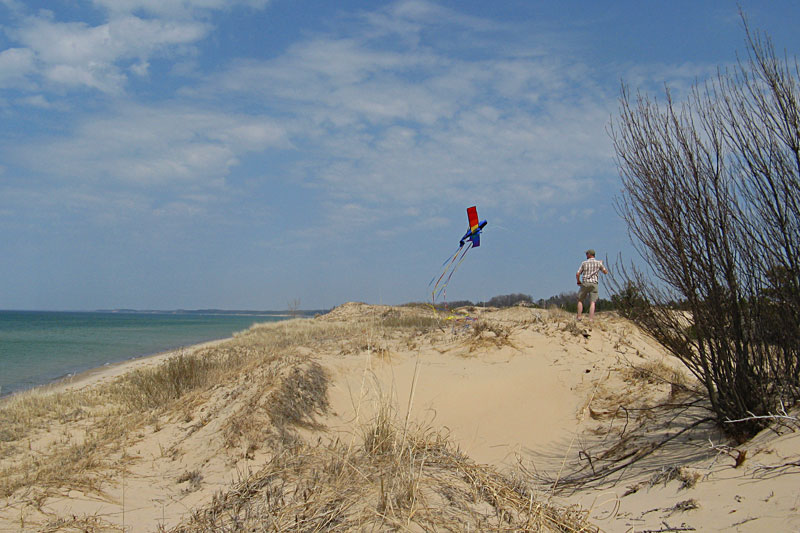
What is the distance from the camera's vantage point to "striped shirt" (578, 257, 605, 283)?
38.2 ft

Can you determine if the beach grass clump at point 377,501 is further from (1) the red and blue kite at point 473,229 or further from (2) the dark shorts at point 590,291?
(2) the dark shorts at point 590,291

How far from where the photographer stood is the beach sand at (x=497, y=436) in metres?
3.64

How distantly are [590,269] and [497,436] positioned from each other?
18.2 ft

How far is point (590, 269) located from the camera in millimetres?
11672

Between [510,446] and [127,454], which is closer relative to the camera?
[127,454]

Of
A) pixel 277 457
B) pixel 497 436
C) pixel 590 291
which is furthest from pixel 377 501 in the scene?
pixel 590 291

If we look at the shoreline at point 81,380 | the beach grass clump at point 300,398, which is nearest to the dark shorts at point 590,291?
the beach grass clump at point 300,398

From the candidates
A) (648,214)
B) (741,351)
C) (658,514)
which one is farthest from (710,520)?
(648,214)

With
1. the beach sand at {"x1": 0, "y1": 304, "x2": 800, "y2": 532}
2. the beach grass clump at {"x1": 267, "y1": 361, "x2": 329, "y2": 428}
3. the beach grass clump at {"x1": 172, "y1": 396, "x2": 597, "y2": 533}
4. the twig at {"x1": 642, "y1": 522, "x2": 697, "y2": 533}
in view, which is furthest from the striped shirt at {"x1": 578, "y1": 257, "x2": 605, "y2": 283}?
the twig at {"x1": 642, "y1": 522, "x2": 697, "y2": 533}

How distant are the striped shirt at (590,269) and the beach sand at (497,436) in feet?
3.32

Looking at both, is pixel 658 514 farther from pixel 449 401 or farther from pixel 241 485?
pixel 449 401

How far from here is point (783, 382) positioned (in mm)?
4590

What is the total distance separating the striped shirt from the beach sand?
1.01 meters

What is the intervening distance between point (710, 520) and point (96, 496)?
4.94 m
